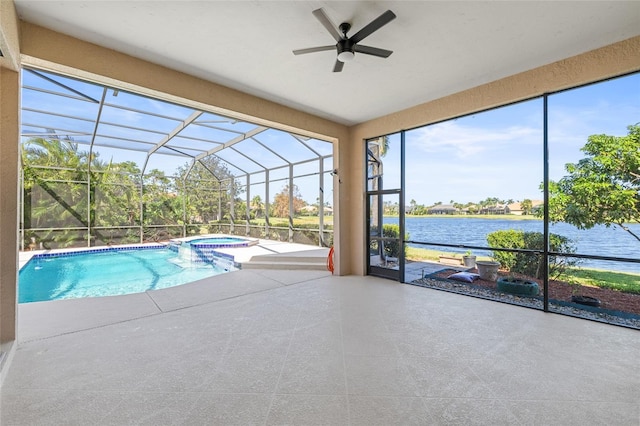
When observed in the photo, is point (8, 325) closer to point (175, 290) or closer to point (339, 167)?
point (175, 290)

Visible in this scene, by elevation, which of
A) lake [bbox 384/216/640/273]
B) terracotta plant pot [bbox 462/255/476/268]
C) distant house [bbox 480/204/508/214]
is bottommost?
terracotta plant pot [bbox 462/255/476/268]

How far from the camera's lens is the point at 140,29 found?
9.33ft

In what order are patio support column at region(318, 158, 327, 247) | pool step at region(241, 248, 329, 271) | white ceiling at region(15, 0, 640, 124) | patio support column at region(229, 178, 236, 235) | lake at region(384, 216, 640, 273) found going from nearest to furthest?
white ceiling at region(15, 0, 640, 124) < lake at region(384, 216, 640, 273) < pool step at region(241, 248, 329, 271) < patio support column at region(318, 158, 327, 247) < patio support column at region(229, 178, 236, 235)

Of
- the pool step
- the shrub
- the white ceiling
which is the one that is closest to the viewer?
the white ceiling

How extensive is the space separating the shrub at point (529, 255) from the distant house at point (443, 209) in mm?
2986

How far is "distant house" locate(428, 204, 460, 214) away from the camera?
40.1 feet

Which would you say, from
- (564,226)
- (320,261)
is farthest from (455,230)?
(320,261)

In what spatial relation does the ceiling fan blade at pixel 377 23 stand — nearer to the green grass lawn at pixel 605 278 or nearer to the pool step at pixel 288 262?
the pool step at pixel 288 262

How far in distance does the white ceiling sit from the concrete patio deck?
328 cm

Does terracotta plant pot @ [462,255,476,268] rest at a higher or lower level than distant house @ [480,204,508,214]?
lower

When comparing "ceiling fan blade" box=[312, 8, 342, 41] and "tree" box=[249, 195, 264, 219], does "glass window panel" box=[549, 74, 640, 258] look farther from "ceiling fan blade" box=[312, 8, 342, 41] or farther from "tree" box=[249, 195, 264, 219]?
"tree" box=[249, 195, 264, 219]

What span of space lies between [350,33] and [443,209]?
36.7 feet

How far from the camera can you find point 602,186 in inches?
217

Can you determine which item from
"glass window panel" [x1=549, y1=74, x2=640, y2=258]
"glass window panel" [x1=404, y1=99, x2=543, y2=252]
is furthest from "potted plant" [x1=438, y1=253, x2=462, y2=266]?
"glass window panel" [x1=549, y1=74, x2=640, y2=258]
